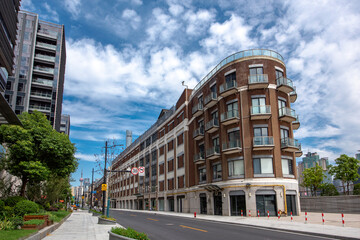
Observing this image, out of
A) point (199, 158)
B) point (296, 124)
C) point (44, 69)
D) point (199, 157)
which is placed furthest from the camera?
point (44, 69)

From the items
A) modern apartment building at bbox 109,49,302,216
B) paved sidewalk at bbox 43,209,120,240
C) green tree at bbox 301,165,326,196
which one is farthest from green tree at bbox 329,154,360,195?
paved sidewalk at bbox 43,209,120,240

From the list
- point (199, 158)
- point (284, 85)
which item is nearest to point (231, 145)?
point (199, 158)

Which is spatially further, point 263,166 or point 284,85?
point 284,85

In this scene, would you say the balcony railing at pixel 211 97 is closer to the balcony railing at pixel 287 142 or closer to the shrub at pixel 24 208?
the balcony railing at pixel 287 142

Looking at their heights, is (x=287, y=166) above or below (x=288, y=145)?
below

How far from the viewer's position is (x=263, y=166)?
110ft

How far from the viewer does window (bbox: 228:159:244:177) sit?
3472 cm

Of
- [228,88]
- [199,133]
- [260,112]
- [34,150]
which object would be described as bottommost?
[34,150]

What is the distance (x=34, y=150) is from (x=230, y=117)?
71.5 ft

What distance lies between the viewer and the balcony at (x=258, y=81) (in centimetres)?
3475

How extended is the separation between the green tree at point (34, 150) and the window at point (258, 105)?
20.6 metres

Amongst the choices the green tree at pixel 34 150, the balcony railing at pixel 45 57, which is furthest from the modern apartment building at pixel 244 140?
the balcony railing at pixel 45 57

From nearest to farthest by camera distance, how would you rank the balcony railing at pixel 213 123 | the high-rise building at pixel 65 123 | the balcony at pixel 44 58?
the balcony railing at pixel 213 123 → the balcony at pixel 44 58 → the high-rise building at pixel 65 123

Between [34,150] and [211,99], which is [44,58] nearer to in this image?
[211,99]
